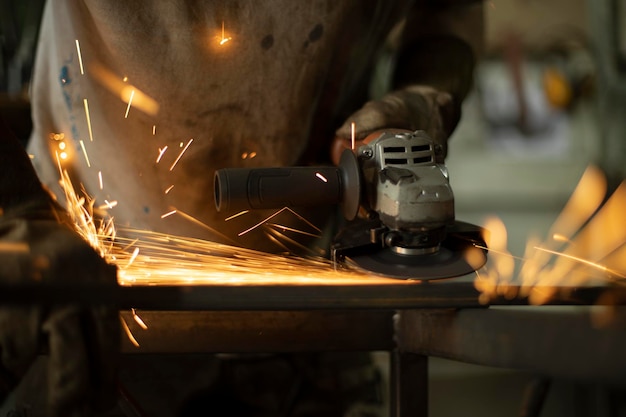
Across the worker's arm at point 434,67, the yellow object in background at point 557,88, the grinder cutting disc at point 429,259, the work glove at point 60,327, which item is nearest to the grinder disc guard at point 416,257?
the grinder cutting disc at point 429,259

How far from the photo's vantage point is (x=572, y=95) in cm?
348

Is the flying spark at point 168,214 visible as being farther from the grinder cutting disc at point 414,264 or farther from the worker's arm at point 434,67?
the grinder cutting disc at point 414,264

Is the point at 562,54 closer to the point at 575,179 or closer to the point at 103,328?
the point at 575,179

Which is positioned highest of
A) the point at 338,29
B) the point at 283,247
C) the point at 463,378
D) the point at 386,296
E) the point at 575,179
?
the point at 338,29

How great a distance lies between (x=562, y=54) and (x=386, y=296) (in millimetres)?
2816

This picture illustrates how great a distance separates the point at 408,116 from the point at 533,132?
7.86 ft

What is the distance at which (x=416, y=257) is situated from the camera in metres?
1.19

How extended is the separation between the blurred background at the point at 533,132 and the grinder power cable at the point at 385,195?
7.23 feet

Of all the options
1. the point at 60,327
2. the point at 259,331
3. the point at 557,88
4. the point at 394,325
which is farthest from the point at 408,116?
the point at 557,88

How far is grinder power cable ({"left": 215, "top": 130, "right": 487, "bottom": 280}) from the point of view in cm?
113

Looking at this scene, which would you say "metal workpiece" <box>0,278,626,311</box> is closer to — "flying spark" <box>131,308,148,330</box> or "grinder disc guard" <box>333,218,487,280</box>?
"grinder disc guard" <box>333,218,487,280</box>

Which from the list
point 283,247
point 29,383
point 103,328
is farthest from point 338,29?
point 29,383

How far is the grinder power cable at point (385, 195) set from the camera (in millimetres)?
1130

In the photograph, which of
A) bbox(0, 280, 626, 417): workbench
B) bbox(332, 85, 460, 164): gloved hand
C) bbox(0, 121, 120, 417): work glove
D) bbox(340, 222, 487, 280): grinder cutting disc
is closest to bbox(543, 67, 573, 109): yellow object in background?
bbox(332, 85, 460, 164): gloved hand
